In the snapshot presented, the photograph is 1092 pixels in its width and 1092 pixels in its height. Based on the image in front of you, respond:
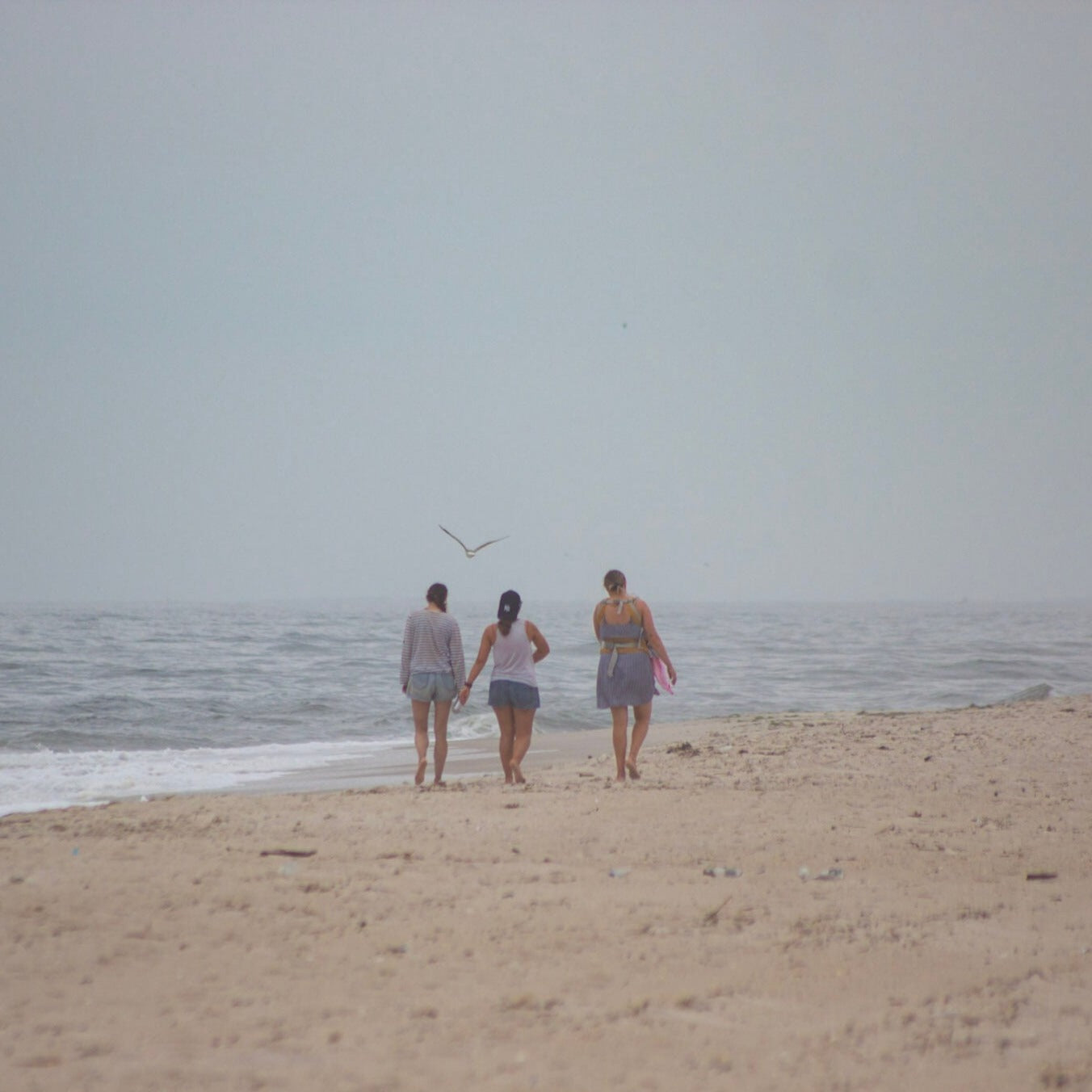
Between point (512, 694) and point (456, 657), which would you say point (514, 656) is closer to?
point (512, 694)

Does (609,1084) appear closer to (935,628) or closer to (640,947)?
(640,947)

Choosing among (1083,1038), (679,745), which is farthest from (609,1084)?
(679,745)

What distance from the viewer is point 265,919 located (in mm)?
4668

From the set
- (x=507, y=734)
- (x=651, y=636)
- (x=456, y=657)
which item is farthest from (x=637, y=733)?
(x=456, y=657)

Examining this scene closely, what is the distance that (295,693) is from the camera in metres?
22.0

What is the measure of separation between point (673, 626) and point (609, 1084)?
183 ft

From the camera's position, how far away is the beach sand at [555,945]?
130 inches

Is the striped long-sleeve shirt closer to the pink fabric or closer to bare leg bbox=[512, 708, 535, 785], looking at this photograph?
bare leg bbox=[512, 708, 535, 785]

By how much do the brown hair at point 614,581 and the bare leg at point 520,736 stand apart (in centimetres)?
134

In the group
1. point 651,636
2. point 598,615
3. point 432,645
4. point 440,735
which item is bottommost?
point 440,735

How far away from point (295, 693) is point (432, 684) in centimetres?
1365

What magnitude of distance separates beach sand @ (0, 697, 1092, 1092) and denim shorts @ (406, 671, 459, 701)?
137 centimetres

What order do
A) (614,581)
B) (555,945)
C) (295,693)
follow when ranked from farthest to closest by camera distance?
1. (295,693)
2. (614,581)
3. (555,945)

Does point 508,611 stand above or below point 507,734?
above
